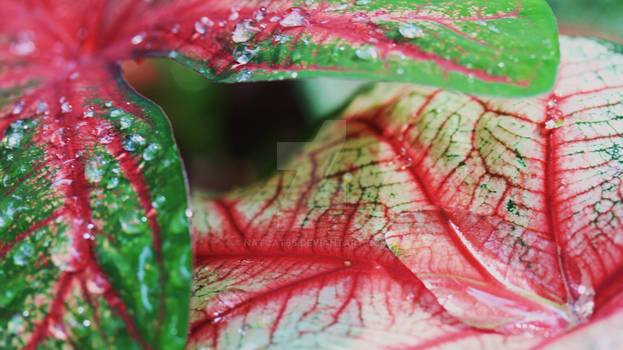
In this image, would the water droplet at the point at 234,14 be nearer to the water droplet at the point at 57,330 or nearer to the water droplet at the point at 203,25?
the water droplet at the point at 203,25

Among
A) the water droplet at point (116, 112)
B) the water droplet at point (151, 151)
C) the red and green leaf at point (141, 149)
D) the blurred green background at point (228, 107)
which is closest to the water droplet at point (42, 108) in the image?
the red and green leaf at point (141, 149)

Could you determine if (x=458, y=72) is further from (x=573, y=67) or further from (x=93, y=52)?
(x=93, y=52)

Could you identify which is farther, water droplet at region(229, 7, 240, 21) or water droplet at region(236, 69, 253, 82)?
water droplet at region(229, 7, 240, 21)

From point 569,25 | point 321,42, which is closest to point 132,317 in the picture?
point 321,42

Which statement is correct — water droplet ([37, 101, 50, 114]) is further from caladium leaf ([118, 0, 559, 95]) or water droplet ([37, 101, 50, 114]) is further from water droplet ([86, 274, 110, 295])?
water droplet ([86, 274, 110, 295])

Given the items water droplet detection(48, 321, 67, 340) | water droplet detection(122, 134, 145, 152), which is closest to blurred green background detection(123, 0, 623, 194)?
water droplet detection(122, 134, 145, 152)

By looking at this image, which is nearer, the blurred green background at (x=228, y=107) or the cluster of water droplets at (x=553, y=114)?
the cluster of water droplets at (x=553, y=114)
